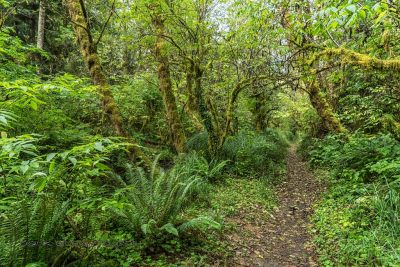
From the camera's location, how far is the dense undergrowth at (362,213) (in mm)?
3662

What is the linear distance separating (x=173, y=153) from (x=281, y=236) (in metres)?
5.55

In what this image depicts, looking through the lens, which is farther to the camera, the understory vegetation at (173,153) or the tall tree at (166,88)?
the tall tree at (166,88)

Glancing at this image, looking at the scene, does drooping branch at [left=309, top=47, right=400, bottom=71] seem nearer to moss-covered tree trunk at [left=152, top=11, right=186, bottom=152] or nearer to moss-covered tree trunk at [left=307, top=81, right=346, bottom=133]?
moss-covered tree trunk at [left=152, top=11, right=186, bottom=152]

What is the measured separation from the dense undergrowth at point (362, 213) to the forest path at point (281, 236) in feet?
0.94

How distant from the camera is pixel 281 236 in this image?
202 inches

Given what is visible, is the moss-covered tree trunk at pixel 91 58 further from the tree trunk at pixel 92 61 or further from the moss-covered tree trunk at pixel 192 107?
the moss-covered tree trunk at pixel 192 107

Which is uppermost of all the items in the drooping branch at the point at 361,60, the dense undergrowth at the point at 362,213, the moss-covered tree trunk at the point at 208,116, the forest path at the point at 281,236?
the drooping branch at the point at 361,60

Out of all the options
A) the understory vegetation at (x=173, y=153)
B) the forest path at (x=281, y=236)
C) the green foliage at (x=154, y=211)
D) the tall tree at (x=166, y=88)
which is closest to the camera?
the understory vegetation at (x=173, y=153)

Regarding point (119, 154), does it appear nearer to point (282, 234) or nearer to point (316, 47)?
point (282, 234)

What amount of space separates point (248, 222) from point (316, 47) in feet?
15.4

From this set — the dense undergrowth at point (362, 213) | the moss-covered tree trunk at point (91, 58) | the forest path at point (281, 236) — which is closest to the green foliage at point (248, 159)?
the forest path at point (281, 236)

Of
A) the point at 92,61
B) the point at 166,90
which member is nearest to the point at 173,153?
the point at 166,90

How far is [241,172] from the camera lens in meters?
8.59

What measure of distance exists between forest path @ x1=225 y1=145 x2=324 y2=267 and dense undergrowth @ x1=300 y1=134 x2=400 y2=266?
0.94ft
